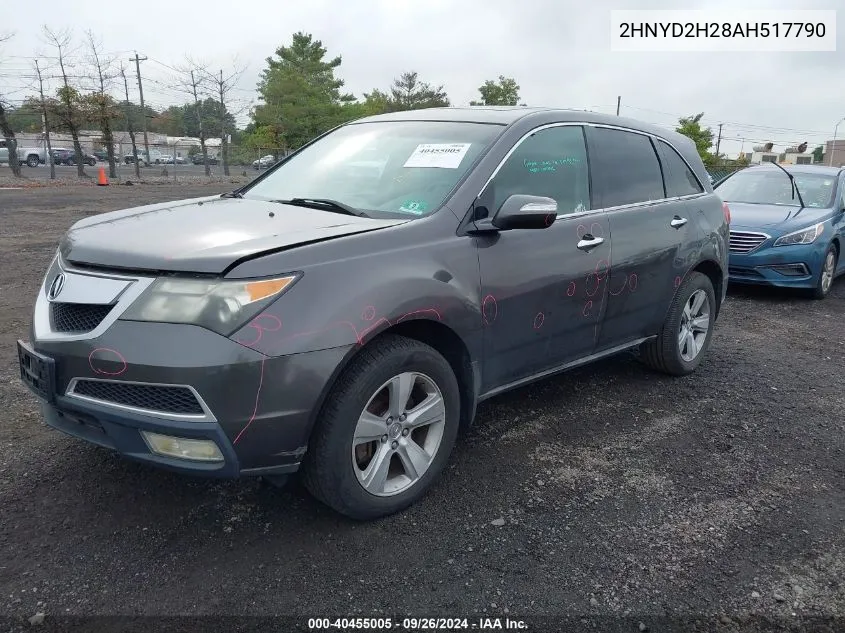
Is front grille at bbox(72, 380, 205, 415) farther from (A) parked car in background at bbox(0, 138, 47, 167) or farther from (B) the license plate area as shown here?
(A) parked car in background at bbox(0, 138, 47, 167)

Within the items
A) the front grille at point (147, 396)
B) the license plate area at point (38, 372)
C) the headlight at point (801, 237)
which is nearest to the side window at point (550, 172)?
the front grille at point (147, 396)

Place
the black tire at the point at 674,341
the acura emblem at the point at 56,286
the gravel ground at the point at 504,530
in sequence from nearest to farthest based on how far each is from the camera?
the gravel ground at the point at 504,530 → the acura emblem at the point at 56,286 → the black tire at the point at 674,341

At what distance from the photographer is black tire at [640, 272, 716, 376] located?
4562 mm

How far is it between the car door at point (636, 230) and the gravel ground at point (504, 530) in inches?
24.1

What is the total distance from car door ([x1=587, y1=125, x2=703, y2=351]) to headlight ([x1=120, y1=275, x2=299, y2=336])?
224cm

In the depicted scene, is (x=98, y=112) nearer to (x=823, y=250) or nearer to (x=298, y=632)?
(x=823, y=250)

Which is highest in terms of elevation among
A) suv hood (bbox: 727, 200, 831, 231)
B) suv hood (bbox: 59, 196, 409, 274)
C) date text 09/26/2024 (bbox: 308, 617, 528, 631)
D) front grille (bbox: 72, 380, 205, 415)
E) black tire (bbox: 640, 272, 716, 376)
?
suv hood (bbox: 59, 196, 409, 274)

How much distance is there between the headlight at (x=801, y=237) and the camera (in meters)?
7.65

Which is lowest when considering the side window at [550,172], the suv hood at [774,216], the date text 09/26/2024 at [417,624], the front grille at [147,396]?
the date text 09/26/2024 at [417,624]

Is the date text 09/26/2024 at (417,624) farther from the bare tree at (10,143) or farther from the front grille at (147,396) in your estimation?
the bare tree at (10,143)

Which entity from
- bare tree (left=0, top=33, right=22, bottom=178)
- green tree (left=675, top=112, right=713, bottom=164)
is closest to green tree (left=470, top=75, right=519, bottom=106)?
green tree (left=675, top=112, right=713, bottom=164)

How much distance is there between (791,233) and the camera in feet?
25.2

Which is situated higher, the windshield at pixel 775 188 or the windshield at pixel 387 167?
the windshield at pixel 387 167

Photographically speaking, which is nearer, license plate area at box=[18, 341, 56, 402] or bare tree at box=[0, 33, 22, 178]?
license plate area at box=[18, 341, 56, 402]
